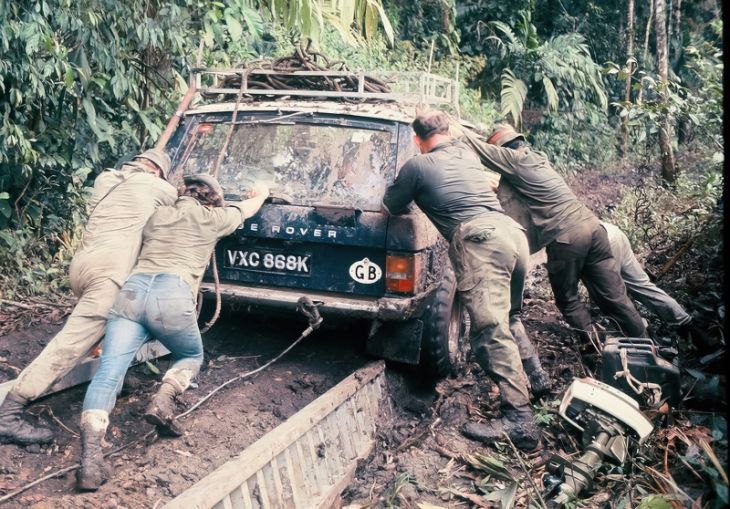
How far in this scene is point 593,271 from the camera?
5543 millimetres

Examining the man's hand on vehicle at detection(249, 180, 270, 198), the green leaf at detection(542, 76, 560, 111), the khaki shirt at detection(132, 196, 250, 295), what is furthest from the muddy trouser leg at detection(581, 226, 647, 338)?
the green leaf at detection(542, 76, 560, 111)

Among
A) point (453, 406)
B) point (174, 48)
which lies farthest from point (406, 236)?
point (174, 48)

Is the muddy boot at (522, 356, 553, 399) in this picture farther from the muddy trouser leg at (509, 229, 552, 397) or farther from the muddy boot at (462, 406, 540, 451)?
the muddy boot at (462, 406, 540, 451)

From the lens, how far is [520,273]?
4.90 meters

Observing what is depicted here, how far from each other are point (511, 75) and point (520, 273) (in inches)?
498

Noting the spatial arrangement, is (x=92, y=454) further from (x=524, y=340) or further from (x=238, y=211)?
(x=524, y=340)

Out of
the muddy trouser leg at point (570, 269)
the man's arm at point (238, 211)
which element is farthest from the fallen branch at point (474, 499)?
the muddy trouser leg at point (570, 269)

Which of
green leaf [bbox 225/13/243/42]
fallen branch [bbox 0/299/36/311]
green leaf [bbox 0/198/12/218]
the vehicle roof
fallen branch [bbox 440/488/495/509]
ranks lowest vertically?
fallen branch [bbox 0/299/36/311]

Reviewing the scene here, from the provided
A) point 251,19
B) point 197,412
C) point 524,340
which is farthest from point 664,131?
point 197,412

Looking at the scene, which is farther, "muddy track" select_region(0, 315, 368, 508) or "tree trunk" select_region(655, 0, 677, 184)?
"tree trunk" select_region(655, 0, 677, 184)

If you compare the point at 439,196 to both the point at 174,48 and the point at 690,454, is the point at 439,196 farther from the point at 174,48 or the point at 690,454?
the point at 174,48

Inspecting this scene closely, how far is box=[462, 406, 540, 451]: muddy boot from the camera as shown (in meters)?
4.43

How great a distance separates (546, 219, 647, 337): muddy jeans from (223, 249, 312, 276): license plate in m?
1.99

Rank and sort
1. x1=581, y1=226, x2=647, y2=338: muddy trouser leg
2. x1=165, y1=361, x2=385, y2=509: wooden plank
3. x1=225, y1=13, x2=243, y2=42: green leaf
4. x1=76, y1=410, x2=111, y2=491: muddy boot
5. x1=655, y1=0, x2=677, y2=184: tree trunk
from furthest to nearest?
x1=655, y1=0, x2=677, y2=184: tree trunk
x1=225, y1=13, x2=243, y2=42: green leaf
x1=581, y1=226, x2=647, y2=338: muddy trouser leg
x1=76, y1=410, x2=111, y2=491: muddy boot
x1=165, y1=361, x2=385, y2=509: wooden plank
